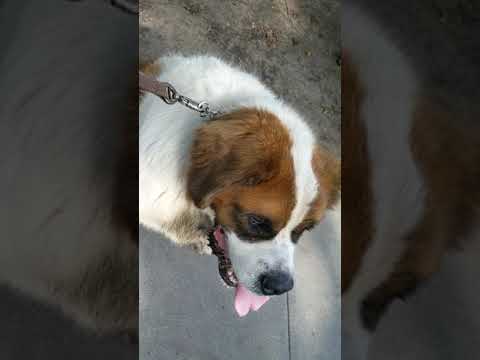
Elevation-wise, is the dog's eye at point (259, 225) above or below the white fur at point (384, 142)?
below

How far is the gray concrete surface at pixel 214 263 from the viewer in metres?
0.99

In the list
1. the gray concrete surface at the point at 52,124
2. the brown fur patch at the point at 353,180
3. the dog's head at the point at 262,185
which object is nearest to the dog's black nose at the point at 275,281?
the dog's head at the point at 262,185

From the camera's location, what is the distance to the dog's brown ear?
0.88 m

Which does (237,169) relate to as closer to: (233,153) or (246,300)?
(233,153)

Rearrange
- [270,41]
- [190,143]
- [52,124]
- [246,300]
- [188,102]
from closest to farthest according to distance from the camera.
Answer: [52,124] < [188,102] < [190,143] < [270,41] < [246,300]

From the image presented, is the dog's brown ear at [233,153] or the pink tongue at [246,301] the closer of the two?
the dog's brown ear at [233,153]

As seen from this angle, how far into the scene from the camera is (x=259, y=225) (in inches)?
37.5

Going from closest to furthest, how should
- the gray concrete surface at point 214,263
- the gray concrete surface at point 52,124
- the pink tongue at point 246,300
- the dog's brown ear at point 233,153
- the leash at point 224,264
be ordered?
the gray concrete surface at point 52,124 → the dog's brown ear at point 233,153 → the gray concrete surface at point 214,263 → the leash at point 224,264 → the pink tongue at point 246,300

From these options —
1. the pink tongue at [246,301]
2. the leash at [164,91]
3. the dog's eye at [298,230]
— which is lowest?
Answer: the pink tongue at [246,301]

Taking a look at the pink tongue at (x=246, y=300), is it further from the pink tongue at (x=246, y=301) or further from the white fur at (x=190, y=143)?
the white fur at (x=190, y=143)

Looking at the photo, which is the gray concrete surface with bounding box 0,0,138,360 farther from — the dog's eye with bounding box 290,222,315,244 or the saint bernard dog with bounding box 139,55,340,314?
the dog's eye with bounding box 290,222,315,244

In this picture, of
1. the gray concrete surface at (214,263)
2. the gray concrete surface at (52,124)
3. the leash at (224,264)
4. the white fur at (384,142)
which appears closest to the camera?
the gray concrete surface at (52,124)

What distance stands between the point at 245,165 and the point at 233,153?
0.11 feet

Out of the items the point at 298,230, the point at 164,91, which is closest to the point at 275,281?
the point at 298,230
